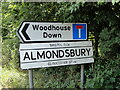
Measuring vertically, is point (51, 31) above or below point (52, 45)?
above

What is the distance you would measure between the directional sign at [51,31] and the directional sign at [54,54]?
11cm

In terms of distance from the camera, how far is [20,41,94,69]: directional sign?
2.26 meters

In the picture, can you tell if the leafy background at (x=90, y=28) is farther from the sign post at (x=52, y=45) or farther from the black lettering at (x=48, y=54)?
the black lettering at (x=48, y=54)

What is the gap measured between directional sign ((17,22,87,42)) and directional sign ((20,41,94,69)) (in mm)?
106

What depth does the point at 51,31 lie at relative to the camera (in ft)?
8.16

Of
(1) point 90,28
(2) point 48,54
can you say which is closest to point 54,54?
(2) point 48,54

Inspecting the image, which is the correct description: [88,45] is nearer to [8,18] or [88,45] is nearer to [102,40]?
[102,40]

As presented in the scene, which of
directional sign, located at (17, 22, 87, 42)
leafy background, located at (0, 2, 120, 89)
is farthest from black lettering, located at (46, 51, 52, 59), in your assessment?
leafy background, located at (0, 2, 120, 89)

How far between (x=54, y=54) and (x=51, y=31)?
42 cm

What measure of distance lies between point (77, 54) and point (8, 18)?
2406mm

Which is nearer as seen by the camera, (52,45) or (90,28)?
(52,45)

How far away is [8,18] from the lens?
3902mm

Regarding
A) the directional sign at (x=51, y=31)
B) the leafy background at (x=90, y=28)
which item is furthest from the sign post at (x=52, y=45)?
the leafy background at (x=90, y=28)

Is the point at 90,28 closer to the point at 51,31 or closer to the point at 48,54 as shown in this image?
the point at 51,31
